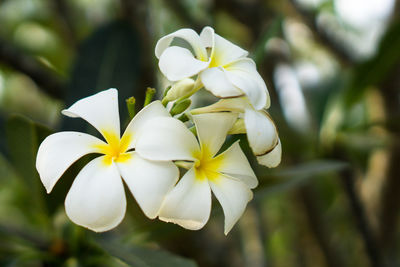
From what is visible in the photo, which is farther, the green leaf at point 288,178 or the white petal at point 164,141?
the green leaf at point 288,178

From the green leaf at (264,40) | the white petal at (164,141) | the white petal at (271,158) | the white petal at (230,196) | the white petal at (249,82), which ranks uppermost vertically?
the white petal at (249,82)

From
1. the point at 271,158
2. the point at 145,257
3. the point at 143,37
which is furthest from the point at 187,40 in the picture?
the point at 143,37

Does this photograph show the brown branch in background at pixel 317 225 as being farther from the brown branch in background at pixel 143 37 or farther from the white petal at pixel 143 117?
the white petal at pixel 143 117

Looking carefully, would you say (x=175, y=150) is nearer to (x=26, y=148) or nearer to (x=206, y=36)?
(x=206, y=36)

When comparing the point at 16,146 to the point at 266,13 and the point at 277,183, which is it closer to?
the point at 277,183

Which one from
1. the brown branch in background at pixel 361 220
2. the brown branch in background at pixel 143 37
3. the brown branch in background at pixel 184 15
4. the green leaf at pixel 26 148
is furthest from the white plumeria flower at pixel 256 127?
the brown branch in background at pixel 184 15

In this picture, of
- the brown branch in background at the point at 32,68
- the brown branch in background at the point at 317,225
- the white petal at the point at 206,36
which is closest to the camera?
the white petal at the point at 206,36
